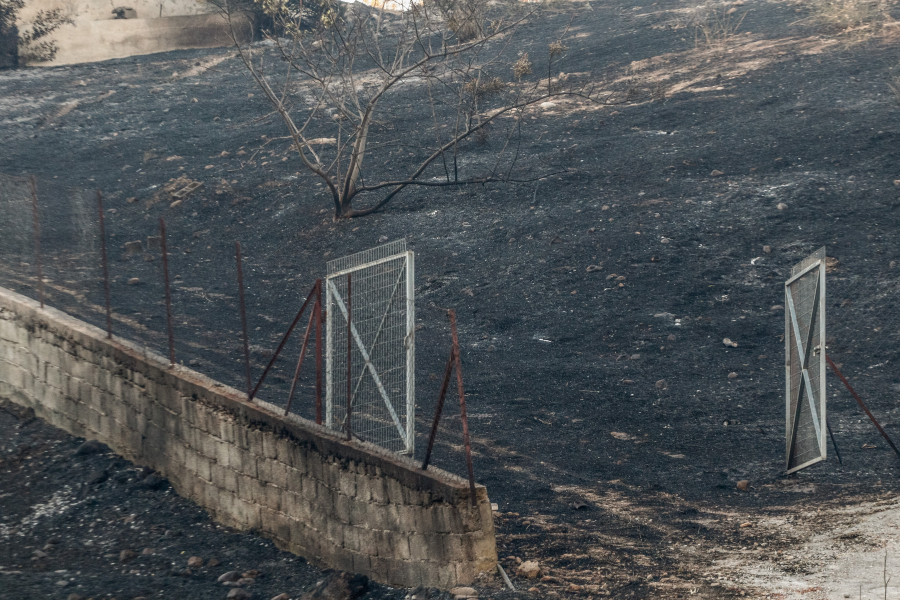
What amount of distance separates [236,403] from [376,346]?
1.60 metres

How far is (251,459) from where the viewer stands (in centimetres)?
695

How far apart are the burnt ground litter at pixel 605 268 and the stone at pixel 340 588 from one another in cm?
63

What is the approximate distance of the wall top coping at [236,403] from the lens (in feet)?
17.7

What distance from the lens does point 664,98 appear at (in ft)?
55.3

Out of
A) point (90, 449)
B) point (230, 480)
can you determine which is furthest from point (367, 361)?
point (90, 449)

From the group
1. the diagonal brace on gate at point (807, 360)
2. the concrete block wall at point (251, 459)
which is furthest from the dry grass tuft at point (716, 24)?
the concrete block wall at point (251, 459)

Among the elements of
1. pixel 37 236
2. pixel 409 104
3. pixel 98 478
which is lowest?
pixel 98 478

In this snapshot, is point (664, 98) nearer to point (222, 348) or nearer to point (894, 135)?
point (894, 135)

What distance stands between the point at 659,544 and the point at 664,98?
508 inches

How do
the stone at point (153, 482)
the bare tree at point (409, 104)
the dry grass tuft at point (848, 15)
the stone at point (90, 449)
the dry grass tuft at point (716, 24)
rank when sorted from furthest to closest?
1. the dry grass tuft at point (716, 24)
2. the dry grass tuft at point (848, 15)
3. the bare tree at point (409, 104)
4. the stone at point (90, 449)
5. the stone at point (153, 482)

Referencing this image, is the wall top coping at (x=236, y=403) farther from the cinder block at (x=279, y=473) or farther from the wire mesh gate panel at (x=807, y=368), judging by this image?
the wire mesh gate panel at (x=807, y=368)

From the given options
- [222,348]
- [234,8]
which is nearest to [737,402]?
[222,348]

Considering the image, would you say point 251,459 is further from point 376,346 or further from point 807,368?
point 807,368

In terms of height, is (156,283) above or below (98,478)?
above
